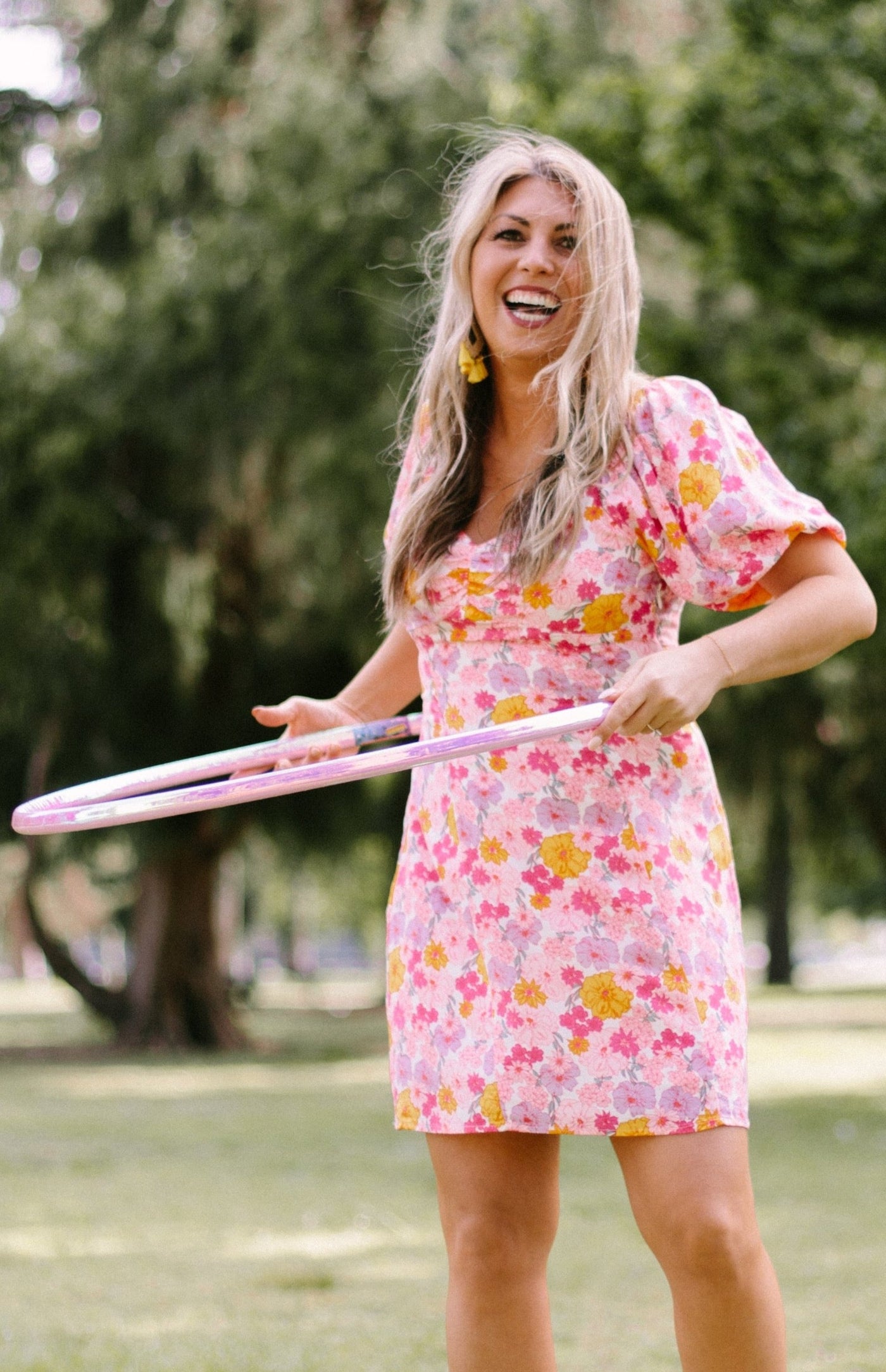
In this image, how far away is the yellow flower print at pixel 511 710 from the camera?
7.72 ft

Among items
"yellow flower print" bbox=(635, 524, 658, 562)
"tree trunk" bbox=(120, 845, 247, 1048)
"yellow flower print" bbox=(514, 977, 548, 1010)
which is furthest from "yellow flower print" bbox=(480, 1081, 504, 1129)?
"tree trunk" bbox=(120, 845, 247, 1048)

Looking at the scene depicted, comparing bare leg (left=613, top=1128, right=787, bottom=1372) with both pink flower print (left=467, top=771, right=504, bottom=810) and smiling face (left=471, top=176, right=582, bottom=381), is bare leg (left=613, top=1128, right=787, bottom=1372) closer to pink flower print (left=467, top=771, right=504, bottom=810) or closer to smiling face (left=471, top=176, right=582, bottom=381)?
pink flower print (left=467, top=771, right=504, bottom=810)

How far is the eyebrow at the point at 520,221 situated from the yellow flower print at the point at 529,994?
1.07 meters

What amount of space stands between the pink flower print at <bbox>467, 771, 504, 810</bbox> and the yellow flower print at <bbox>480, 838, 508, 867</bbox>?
47mm

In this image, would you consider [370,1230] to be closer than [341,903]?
Yes

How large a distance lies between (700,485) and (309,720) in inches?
32.6

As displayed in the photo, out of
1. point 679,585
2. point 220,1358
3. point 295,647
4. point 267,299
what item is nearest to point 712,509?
point 679,585

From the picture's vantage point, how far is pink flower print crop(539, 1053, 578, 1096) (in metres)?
2.24

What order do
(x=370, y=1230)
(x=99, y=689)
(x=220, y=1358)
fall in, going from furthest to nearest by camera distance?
(x=99, y=689), (x=370, y=1230), (x=220, y=1358)

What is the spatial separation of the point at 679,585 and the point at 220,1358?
2.44m

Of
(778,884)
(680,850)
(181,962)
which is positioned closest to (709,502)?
(680,850)

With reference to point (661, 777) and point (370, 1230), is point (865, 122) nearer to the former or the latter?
point (370, 1230)

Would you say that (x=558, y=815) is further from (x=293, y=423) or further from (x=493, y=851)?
(x=293, y=423)

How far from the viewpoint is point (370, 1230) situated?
237 inches
